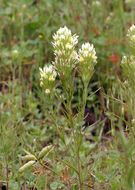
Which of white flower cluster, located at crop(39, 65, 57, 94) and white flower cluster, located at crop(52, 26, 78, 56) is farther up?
white flower cluster, located at crop(52, 26, 78, 56)

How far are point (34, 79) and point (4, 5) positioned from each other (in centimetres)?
132

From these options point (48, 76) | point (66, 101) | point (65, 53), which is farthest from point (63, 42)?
point (66, 101)

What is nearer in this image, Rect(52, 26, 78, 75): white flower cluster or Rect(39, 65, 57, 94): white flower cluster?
Rect(52, 26, 78, 75): white flower cluster

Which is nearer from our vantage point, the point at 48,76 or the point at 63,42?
the point at 63,42

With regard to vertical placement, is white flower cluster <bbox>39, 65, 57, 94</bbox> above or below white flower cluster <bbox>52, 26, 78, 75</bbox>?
below

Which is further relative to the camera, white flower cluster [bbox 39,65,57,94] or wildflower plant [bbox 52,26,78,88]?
white flower cluster [bbox 39,65,57,94]

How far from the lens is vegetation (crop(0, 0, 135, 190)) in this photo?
1.54 metres

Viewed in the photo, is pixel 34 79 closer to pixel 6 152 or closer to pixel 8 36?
pixel 8 36

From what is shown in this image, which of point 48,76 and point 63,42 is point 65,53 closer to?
point 63,42

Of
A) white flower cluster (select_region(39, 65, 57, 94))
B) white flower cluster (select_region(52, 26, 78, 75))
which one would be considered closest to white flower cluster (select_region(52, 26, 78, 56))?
white flower cluster (select_region(52, 26, 78, 75))

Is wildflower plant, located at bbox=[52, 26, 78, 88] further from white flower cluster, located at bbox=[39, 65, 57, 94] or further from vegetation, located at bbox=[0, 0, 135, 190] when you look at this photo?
white flower cluster, located at bbox=[39, 65, 57, 94]

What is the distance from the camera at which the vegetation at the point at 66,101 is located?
5.05ft

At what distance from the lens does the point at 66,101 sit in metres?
2.79

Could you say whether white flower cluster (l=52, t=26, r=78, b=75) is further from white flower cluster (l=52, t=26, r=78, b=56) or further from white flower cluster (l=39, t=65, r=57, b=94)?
white flower cluster (l=39, t=65, r=57, b=94)
